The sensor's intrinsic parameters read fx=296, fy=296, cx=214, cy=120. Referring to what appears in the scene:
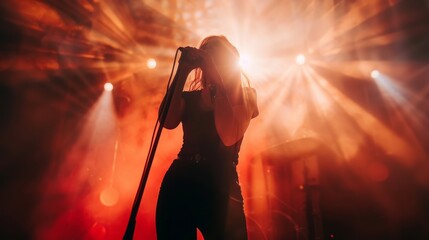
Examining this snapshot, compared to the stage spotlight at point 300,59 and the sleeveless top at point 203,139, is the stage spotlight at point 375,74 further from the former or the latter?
the sleeveless top at point 203,139

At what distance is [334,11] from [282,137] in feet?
8.29

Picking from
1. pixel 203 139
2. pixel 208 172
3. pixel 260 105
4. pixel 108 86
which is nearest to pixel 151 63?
pixel 108 86

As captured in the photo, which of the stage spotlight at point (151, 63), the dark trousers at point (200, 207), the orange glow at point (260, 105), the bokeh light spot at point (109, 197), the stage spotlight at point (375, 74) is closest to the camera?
the dark trousers at point (200, 207)

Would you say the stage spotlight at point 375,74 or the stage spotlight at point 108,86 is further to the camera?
the stage spotlight at point 108,86

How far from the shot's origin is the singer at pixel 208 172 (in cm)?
124

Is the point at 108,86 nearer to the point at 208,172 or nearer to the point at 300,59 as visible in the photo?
the point at 300,59

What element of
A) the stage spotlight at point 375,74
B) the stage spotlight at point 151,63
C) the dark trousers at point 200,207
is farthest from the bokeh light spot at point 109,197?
the stage spotlight at point 375,74

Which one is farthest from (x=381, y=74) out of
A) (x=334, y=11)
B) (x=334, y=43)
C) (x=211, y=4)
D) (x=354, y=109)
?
(x=211, y=4)

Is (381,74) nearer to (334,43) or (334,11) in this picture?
(334,43)

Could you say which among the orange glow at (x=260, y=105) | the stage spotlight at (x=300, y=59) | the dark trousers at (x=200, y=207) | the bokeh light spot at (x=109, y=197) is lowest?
the dark trousers at (x=200, y=207)

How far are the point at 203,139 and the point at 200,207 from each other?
30cm

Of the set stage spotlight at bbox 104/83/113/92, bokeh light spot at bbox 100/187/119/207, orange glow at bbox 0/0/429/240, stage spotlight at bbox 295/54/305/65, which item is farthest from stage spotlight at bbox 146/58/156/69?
stage spotlight at bbox 295/54/305/65

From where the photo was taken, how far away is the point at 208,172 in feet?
Result: 4.14

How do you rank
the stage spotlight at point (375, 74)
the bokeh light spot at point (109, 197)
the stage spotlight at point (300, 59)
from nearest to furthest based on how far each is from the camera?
the stage spotlight at point (375, 74) < the bokeh light spot at point (109, 197) < the stage spotlight at point (300, 59)
